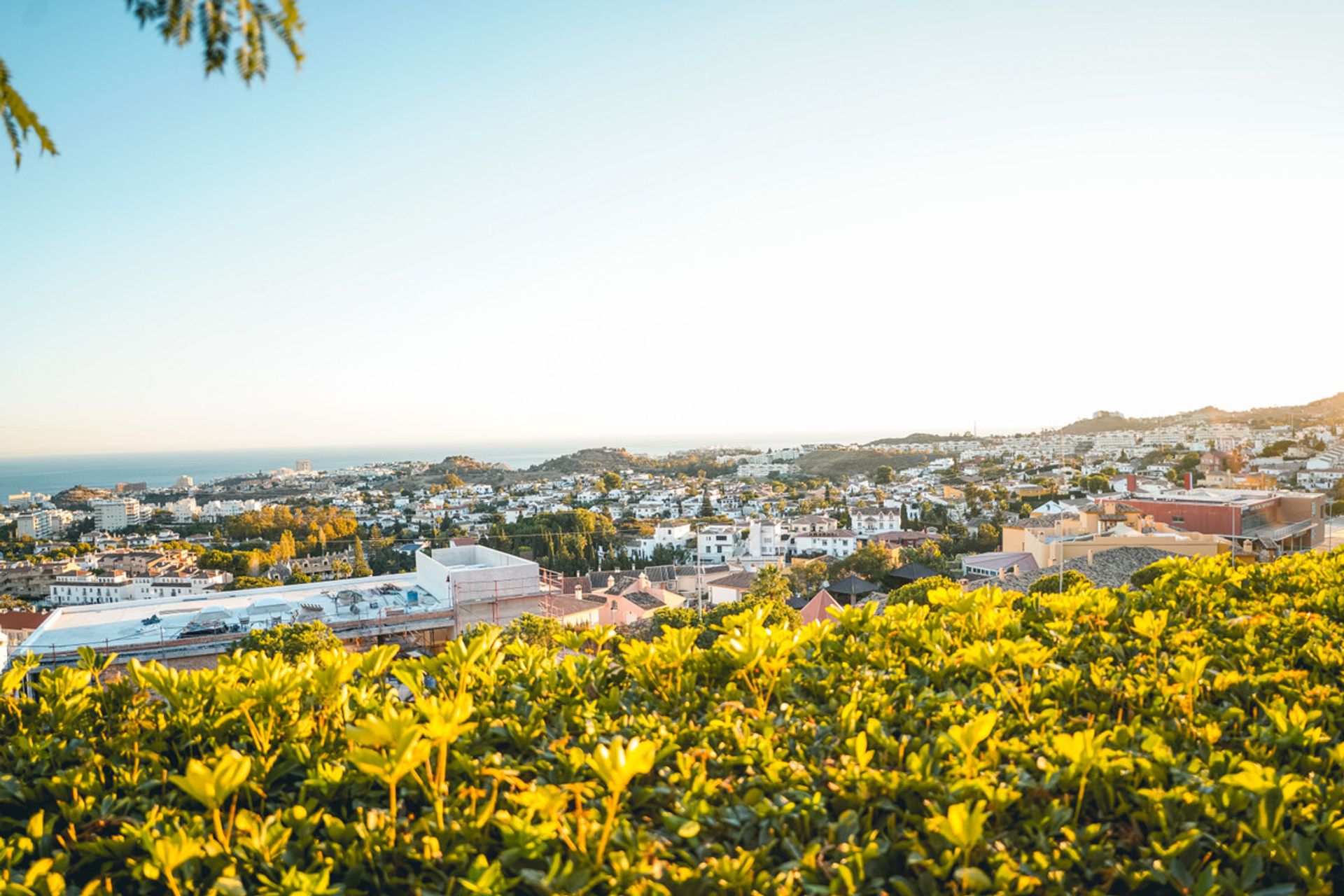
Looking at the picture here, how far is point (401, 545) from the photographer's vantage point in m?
40.5

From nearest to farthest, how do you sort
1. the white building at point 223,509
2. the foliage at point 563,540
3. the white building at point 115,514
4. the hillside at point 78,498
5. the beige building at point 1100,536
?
the beige building at point 1100,536 < the foliage at point 563,540 < the white building at point 115,514 < the white building at point 223,509 < the hillside at point 78,498

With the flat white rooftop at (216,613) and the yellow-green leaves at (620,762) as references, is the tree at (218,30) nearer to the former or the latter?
the yellow-green leaves at (620,762)

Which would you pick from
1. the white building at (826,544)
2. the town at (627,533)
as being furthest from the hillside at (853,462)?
the white building at (826,544)

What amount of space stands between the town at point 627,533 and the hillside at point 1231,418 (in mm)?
720

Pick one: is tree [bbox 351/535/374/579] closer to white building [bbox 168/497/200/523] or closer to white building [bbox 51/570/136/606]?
white building [bbox 51/570/136/606]

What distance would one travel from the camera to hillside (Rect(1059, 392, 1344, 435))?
59469mm

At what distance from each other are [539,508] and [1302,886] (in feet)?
163

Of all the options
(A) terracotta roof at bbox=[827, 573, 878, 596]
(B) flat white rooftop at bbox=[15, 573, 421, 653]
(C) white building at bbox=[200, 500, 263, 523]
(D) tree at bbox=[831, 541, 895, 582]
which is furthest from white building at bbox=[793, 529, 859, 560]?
(C) white building at bbox=[200, 500, 263, 523]

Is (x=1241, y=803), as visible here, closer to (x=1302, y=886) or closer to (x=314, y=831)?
(x=1302, y=886)

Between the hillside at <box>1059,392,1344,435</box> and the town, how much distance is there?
72 cm

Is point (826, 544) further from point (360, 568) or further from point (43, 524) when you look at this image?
point (43, 524)

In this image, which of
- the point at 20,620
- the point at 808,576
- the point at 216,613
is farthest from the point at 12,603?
the point at 808,576

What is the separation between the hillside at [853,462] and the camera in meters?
76.7

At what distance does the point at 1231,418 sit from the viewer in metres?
72.1
